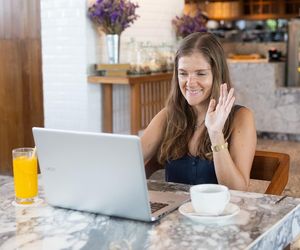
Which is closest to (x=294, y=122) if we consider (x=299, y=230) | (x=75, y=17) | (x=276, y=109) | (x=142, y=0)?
(x=276, y=109)

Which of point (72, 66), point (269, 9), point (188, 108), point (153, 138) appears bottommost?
point (153, 138)

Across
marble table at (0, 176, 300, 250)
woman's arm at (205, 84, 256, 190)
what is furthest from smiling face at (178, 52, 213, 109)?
marble table at (0, 176, 300, 250)

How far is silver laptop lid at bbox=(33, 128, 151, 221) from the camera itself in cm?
131

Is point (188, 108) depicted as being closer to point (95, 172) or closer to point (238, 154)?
point (238, 154)

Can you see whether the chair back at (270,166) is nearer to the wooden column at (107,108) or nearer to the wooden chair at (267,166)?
the wooden chair at (267,166)

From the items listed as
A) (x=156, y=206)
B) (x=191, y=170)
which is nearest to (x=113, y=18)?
(x=191, y=170)

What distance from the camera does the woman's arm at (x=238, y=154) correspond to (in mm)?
1803

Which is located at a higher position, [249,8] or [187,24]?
[249,8]

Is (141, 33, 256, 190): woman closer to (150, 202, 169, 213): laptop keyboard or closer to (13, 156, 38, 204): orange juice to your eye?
(150, 202, 169, 213): laptop keyboard

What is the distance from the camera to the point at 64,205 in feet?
4.92

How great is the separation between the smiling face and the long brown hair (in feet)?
0.06

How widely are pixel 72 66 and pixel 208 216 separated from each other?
290 cm

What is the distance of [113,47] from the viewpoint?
4.00 meters

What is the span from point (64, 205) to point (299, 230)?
2.14 feet
